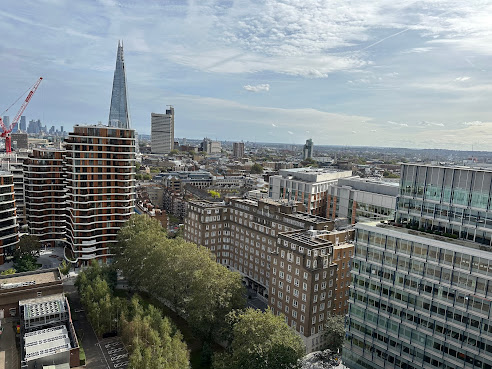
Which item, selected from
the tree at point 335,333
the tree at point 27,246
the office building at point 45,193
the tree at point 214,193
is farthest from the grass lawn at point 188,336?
the tree at point 214,193

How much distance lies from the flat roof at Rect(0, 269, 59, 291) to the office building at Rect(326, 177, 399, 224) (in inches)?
2914

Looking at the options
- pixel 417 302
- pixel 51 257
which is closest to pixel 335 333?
pixel 417 302

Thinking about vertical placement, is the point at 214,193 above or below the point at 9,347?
above

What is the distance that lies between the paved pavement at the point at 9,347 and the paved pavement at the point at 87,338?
10.0 metres

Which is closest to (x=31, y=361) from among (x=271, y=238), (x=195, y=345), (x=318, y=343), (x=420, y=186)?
(x=195, y=345)

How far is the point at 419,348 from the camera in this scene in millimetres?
44875

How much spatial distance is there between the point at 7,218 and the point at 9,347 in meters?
46.2

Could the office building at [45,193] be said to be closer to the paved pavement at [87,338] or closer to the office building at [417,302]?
the paved pavement at [87,338]

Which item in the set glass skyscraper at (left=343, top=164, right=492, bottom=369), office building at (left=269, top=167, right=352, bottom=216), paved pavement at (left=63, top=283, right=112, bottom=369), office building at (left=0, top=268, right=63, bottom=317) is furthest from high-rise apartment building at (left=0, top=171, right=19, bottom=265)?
glass skyscraper at (left=343, top=164, right=492, bottom=369)

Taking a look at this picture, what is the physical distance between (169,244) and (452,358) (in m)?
53.4

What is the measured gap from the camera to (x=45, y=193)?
103 metres

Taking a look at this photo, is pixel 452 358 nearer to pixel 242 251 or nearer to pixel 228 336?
pixel 228 336

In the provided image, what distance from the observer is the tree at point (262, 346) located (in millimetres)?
46438

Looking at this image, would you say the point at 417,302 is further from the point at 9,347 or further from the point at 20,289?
the point at 20,289
